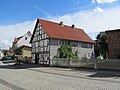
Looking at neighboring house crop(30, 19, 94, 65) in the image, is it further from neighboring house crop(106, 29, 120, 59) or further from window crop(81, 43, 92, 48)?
neighboring house crop(106, 29, 120, 59)

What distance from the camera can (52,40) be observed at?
3772 cm

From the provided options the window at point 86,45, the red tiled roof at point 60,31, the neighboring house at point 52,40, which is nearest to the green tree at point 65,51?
the neighboring house at point 52,40

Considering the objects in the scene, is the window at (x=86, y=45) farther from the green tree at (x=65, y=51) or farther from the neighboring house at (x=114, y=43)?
the neighboring house at (x=114, y=43)

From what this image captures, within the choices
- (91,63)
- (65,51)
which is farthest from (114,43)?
(65,51)

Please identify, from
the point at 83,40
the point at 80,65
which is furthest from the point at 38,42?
the point at 80,65

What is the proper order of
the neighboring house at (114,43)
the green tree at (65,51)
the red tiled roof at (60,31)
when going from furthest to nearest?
the red tiled roof at (60,31) → the green tree at (65,51) → the neighboring house at (114,43)

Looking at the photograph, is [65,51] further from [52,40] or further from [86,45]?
[86,45]

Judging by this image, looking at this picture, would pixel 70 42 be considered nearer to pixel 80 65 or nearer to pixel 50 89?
pixel 80 65

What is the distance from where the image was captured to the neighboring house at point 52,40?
37.5 metres

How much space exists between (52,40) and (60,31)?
4.37 metres

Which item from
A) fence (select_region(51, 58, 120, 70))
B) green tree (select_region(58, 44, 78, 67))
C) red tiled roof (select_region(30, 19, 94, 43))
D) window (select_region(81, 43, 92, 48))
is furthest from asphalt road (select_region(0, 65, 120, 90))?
window (select_region(81, 43, 92, 48))

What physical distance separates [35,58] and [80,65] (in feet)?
52.8

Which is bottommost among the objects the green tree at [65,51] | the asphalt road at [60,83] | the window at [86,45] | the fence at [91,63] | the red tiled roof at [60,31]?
the asphalt road at [60,83]

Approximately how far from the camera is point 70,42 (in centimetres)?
4172
